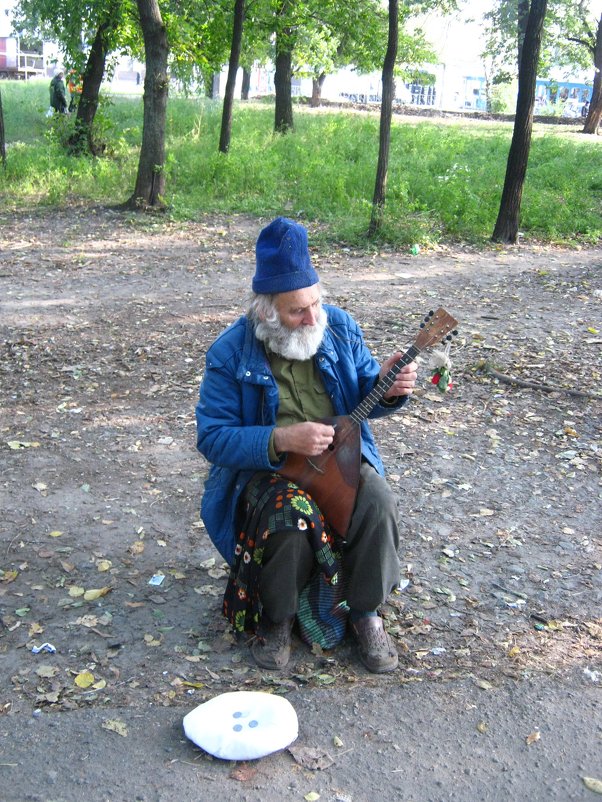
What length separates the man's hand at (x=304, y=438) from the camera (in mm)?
2984

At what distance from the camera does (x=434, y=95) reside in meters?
62.2

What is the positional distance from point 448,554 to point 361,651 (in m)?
0.98

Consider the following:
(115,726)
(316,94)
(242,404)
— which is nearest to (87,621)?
(115,726)

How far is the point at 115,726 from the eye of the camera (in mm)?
2848

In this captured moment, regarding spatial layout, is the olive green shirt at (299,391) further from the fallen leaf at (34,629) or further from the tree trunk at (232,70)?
the tree trunk at (232,70)

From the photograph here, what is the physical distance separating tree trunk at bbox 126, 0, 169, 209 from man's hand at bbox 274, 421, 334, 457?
10.3 m

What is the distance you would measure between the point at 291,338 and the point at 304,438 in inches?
15.9

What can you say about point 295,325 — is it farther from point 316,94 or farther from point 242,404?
point 316,94

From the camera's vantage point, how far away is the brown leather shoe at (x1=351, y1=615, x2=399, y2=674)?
10.5 feet

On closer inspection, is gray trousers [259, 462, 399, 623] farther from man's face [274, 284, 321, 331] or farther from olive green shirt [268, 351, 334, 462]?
man's face [274, 284, 321, 331]

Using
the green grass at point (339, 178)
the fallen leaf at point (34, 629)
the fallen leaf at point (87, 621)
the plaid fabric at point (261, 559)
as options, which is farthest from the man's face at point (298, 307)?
the green grass at point (339, 178)

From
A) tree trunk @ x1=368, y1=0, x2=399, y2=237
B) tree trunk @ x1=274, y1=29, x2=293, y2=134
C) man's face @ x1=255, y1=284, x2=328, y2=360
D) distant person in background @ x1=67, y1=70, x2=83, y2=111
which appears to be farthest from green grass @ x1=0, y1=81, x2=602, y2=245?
man's face @ x1=255, y1=284, x2=328, y2=360

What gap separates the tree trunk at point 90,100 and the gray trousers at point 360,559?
15.3m

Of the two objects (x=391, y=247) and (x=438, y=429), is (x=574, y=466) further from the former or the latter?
(x=391, y=247)
